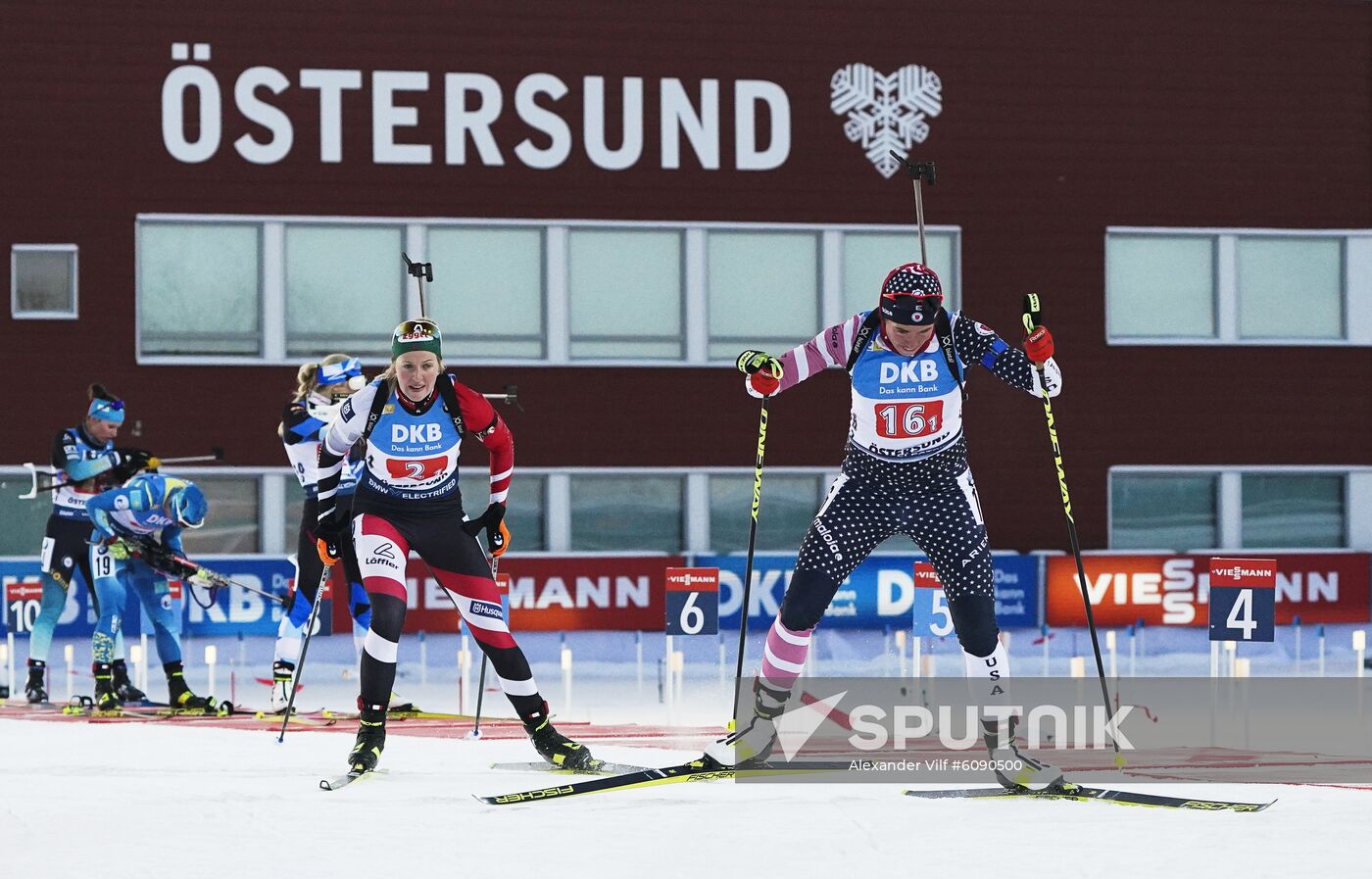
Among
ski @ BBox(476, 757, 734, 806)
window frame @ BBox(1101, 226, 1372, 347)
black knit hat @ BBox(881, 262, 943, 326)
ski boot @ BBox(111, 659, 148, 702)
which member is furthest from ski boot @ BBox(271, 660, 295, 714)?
window frame @ BBox(1101, 226, 1372, 347)

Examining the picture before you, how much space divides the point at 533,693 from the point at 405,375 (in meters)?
1.64

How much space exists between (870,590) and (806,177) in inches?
211

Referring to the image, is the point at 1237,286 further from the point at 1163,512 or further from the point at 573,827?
the point at 573,827

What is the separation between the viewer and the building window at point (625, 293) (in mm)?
21422

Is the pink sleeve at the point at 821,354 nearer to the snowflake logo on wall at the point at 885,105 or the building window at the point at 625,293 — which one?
the building window at the point at 625,293

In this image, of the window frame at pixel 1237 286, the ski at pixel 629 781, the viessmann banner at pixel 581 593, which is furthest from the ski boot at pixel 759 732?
the window frame at pixel 1237 286

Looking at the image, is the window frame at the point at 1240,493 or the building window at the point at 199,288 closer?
the building window at the point at 199,288

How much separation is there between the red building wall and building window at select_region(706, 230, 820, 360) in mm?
341

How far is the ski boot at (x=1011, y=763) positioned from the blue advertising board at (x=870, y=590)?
11.6 metres

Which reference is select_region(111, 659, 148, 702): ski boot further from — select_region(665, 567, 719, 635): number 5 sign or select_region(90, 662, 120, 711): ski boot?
select_region(665, 567, 719, 635): number 5 sign

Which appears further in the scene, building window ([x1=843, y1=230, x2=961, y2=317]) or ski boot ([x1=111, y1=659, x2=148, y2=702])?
building window ([x1=843, y1=230, x2=961, y2=317])

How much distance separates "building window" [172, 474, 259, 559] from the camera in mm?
20953

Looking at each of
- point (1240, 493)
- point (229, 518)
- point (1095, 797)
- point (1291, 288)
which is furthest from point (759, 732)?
point (1291, 288)

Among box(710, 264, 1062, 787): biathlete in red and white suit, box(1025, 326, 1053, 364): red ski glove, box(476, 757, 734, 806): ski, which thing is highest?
box(1025, 326, 1053, 364): red ski glove
